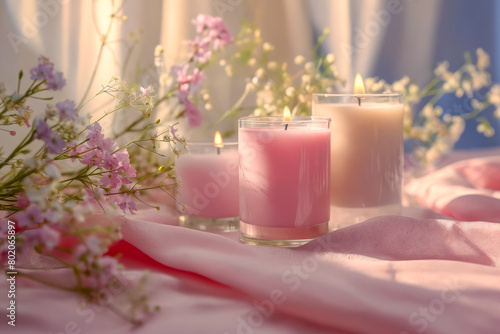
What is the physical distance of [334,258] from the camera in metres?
0.90

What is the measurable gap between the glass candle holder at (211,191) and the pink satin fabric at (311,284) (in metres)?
0.20

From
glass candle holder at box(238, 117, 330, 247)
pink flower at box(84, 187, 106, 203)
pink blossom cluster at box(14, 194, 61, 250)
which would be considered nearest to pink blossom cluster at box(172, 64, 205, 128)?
glass candle holder at box(238, 117, 330, 247)

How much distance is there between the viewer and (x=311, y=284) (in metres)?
0.75

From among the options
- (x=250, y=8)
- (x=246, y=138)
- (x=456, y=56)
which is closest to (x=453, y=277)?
(x=246, y=138)

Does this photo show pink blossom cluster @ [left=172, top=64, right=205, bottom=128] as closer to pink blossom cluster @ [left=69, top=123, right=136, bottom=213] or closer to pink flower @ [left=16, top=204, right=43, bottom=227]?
pink blossom cluster @ [left=69, top=123, right=136, bottom=213]

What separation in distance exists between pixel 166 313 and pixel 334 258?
0.30m

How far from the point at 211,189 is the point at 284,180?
20cm

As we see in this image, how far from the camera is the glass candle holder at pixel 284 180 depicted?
981mm

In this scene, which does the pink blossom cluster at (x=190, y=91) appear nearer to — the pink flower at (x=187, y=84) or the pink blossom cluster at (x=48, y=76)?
the pink flower at (x=187, y=84)

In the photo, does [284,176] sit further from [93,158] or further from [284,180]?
[93,158]

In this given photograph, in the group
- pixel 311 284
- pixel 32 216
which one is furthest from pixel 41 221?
pixel 311 284

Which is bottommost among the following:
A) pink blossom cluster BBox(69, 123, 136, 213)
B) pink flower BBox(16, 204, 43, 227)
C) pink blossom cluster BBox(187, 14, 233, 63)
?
pink flower BBox(16, 204, 43, 227)

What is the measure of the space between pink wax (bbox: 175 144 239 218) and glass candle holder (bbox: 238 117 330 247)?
119 millimetres

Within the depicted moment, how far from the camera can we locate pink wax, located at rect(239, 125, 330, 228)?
38.6 inches
